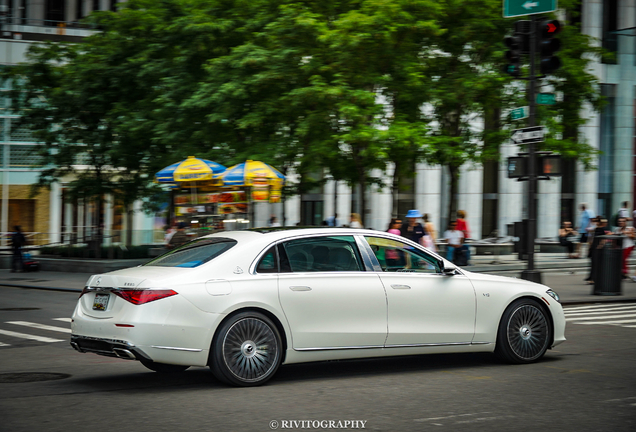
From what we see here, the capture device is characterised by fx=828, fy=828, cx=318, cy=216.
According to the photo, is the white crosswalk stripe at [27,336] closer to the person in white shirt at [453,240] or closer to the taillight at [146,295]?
the taillight at [146,295]

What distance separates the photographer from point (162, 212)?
29125 millimetres

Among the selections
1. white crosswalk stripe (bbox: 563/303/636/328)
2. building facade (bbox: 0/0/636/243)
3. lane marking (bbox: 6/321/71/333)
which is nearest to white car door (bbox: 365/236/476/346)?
white crosswalk stripe (bbox: 563/303/636/328)

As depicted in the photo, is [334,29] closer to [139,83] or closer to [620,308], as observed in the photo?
[139,83]

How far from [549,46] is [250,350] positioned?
32.3 feet

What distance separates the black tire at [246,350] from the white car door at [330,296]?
→ 236 mm

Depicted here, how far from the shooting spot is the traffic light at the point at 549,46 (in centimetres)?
1488

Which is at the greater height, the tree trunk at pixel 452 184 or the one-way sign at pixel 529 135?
the one-way sign at pixel 529 135

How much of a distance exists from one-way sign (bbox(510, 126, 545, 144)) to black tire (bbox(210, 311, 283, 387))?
30.8ft

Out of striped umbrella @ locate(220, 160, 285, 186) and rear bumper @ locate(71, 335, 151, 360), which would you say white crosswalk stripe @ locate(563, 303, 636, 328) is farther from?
rear bumper @ locate(71, 335, 151, 360)

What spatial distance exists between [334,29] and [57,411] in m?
15.7

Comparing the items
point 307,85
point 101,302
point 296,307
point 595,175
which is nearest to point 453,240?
point 307,85

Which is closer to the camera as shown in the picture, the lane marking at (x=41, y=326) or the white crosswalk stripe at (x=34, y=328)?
the white crosswalk stripe at (x=34, y=328)

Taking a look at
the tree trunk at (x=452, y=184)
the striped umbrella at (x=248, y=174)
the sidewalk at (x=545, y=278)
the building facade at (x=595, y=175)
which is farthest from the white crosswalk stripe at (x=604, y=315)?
the building facade at (x=595, y=175)

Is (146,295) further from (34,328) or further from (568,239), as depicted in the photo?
(568,239)
